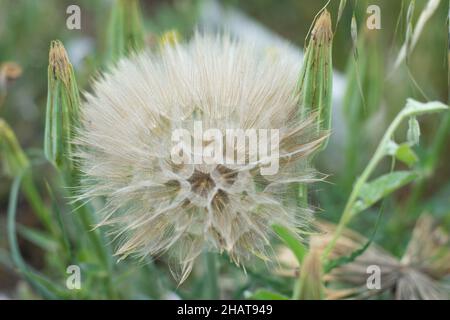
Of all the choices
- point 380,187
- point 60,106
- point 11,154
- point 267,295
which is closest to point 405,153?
point 380,187

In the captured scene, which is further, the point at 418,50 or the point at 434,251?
the point at 418,50

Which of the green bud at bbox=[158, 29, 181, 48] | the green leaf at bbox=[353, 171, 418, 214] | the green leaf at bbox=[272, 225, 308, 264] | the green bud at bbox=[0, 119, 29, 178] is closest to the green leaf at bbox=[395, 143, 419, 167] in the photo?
the green leaf at bbox=[353, 171, 418, 214]

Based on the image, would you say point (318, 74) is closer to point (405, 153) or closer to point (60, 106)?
point (405, 153)
